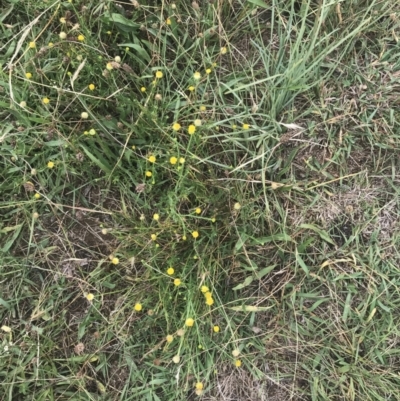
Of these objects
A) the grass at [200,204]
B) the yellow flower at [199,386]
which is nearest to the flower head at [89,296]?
the grass at [200,204]

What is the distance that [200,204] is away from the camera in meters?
1.75

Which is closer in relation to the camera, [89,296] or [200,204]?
[89,296]

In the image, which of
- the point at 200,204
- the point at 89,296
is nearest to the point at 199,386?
the point at 89,296

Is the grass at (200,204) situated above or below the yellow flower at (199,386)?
above

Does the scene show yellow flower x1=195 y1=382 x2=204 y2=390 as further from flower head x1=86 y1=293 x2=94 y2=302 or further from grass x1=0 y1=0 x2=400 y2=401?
flower head x1=86 y1=293 x2=94 y2=302

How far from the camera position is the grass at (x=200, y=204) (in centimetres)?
172

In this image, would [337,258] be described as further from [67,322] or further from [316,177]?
[67,322]

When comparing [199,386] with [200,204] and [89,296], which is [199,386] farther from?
[200,204]

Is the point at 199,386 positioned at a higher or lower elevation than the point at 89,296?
lower

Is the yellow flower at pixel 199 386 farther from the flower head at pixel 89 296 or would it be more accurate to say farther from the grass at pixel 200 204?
the flower head at pixel 89 296

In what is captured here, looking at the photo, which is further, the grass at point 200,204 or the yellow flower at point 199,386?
the grass at point 200,204

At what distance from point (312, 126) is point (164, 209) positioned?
2.07ft

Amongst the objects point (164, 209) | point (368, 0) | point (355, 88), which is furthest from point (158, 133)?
point (368, 0)

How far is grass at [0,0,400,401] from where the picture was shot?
1716mm
